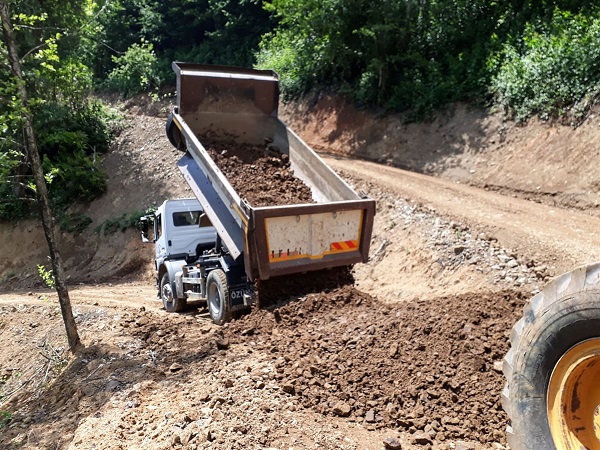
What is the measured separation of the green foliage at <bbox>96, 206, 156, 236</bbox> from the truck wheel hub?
16.0m

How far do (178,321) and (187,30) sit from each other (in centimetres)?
3344

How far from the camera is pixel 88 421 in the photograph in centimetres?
562

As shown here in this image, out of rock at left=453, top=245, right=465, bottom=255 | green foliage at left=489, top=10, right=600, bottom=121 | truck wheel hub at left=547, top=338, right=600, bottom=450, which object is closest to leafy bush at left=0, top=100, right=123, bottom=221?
green foliage at left=489, top=10, right=600, bottom=121

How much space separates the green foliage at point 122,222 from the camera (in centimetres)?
1789

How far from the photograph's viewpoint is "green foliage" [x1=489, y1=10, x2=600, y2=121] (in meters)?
13.9

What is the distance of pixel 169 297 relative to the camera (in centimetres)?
1040

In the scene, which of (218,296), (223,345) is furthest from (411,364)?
(218,296)

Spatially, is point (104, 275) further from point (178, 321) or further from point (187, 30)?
point (187, 30)

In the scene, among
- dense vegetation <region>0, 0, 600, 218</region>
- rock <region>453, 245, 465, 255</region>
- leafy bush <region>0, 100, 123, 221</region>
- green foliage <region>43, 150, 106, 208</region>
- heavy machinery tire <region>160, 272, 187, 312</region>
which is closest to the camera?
rock <region>453, 245, 465, 255</region>

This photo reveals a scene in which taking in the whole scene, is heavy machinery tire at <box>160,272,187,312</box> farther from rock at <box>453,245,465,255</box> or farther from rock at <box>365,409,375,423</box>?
rock at <box>365,409,375,423</box>

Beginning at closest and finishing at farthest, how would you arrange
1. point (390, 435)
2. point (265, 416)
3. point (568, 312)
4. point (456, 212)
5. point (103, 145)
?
1. point (568, 312)
2. point (390, 435)
3. point (265, 416)
4. point (456, 212)
5. point (103, 145)

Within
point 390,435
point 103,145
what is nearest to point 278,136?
point 390,435

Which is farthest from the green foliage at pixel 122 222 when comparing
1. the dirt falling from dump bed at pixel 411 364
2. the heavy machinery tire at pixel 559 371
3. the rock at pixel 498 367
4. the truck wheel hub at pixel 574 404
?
the truck wheel hub at pixel 574 404

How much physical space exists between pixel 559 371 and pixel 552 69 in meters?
14.0
